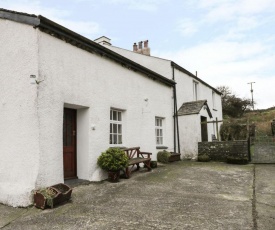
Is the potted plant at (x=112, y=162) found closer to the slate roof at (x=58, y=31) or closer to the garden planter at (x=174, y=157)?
the slate roof at (x=58, y=31)

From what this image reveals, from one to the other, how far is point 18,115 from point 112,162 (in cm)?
294

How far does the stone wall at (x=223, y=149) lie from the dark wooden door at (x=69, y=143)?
7.30 m

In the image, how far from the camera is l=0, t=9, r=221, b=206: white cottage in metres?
5.58

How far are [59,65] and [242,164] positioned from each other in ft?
28.9

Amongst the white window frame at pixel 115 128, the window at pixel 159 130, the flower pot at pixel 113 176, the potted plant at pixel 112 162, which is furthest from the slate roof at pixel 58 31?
the window at pixel 159 130

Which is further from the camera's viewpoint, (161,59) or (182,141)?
(161,59)

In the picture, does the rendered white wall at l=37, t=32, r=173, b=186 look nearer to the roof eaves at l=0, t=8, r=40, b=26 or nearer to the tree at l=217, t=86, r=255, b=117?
the roof eaves at l=0, t=8, r=40, b=26

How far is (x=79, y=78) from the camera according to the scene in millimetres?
7051

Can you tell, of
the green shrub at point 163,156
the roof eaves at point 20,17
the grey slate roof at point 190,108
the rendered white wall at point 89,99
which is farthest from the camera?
the grey slate roof at point 190,108

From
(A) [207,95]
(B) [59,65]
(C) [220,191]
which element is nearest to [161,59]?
(A) [207,95]

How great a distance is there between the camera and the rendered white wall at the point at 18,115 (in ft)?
17.9

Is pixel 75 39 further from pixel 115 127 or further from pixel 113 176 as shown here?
pixel 113 176

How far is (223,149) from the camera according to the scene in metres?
11.6

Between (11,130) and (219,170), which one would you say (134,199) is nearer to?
(11,130)
